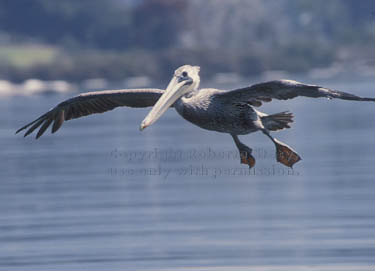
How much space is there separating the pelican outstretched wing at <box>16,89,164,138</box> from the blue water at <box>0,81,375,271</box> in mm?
1659

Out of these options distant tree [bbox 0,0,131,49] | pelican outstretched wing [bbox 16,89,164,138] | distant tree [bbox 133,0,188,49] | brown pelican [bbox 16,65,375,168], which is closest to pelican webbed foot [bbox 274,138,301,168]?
brown pelican [bbox 16,65,375,168]

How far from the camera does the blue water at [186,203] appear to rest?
1670cm

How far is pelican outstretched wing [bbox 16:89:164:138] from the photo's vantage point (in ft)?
55.2

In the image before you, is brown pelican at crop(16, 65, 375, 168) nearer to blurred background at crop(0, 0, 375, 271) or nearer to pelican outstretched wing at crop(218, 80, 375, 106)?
pelican outstretched wing at crop(218, 80, 375, 106)

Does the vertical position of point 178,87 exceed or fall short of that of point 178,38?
it falls short

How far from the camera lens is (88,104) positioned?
17.4 meters

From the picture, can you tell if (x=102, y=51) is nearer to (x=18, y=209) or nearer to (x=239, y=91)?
(x=18, y=209)

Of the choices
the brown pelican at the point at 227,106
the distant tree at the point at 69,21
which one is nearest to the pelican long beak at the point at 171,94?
the brown pelican at the point at 227,106

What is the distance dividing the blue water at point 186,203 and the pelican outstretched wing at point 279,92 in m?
2.02

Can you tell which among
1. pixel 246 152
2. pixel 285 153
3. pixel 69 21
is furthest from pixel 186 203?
pixel 69 21

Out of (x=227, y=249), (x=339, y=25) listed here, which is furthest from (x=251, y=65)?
(x=227, y=249)

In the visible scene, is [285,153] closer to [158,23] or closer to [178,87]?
[178,87]

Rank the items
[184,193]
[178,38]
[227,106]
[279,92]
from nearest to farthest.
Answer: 1. [279,92]
2. [227,106]
3. [184,193]
4. [178,38]

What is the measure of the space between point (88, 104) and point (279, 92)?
10.9ft
